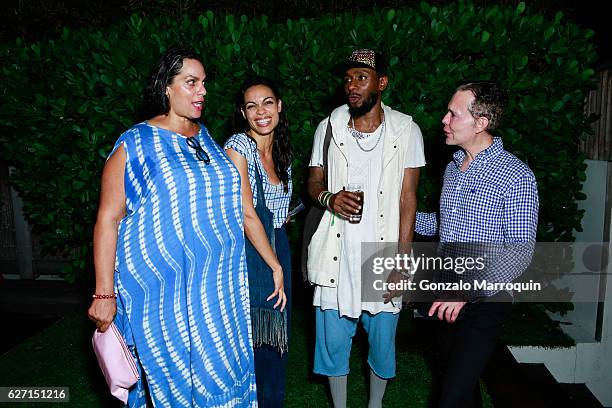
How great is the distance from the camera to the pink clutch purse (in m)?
2.47

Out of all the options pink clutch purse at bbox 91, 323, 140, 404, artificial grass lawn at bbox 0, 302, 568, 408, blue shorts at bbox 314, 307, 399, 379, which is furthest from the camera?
artificial grass lawn at bbox 0, 302, 568, 408

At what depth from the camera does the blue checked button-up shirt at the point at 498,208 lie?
2.54 meters

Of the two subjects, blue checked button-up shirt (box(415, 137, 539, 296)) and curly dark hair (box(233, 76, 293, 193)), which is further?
curly dark hair (box(233, 76, 293, 193))

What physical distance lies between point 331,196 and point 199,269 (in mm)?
964

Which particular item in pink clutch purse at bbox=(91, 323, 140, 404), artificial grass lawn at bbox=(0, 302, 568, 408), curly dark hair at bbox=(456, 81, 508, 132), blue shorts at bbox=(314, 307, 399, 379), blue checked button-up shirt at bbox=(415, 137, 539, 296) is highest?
curly dark hair at bbox=(456, 81, 508, 132)

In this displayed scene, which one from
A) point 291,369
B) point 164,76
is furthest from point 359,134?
point 291,369

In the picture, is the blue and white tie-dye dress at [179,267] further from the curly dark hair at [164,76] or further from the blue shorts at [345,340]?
the blue shorts at [345,340]

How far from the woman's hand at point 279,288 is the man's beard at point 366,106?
43.3 inches

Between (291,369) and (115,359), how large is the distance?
2286 millimetres

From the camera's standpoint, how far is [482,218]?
8.69 ft

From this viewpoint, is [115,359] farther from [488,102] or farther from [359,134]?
[488,102]

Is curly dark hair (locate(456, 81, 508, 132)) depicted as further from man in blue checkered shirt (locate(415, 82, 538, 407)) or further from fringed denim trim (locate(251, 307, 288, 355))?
fringed denim trim (locate(251, 307, 288, 355))

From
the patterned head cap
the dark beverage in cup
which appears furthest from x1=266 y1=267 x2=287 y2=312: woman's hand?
the patterned head cap

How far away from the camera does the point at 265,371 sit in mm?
3205
